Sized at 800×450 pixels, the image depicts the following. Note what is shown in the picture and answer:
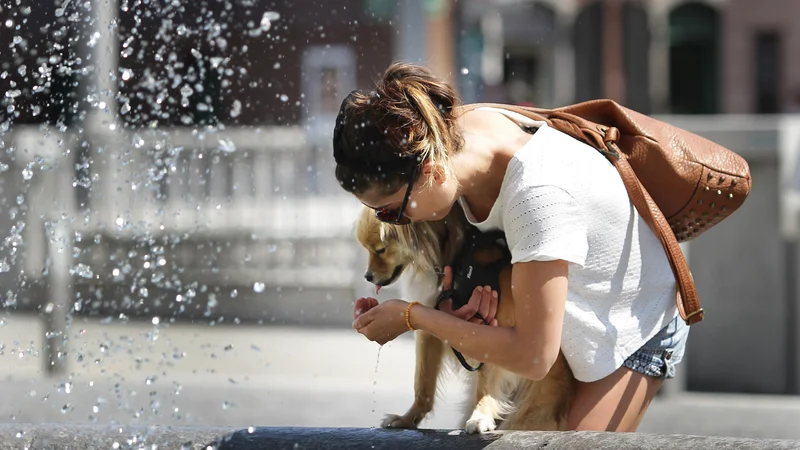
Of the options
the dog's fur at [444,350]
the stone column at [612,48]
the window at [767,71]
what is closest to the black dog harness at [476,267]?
the dog's fur at [444,350]

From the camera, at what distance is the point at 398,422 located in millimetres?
3334

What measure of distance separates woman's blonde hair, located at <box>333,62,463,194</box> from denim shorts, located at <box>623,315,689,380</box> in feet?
2.57

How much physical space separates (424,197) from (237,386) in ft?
16.1

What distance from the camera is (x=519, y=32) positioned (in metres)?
19.7

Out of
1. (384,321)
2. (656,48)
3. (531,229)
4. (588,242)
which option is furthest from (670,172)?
(656,48)

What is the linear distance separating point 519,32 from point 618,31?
210cm

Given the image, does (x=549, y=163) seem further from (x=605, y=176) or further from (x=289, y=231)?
(x=289, y=231)

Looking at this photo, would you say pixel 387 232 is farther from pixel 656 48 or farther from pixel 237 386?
pixel 656 48

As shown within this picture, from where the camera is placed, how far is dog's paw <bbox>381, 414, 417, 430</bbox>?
3.33 meters

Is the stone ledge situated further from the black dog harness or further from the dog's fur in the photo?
the black dog harness

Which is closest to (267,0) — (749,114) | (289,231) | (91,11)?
(91,11)

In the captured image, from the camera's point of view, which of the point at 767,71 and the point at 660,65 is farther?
the point at 660,65

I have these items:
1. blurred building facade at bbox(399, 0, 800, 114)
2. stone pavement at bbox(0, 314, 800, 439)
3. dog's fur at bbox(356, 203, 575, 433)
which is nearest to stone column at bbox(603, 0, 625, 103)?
blurred building facade at bbox(399, 0, 800, 114)

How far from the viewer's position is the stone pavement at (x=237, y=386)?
244 inches
